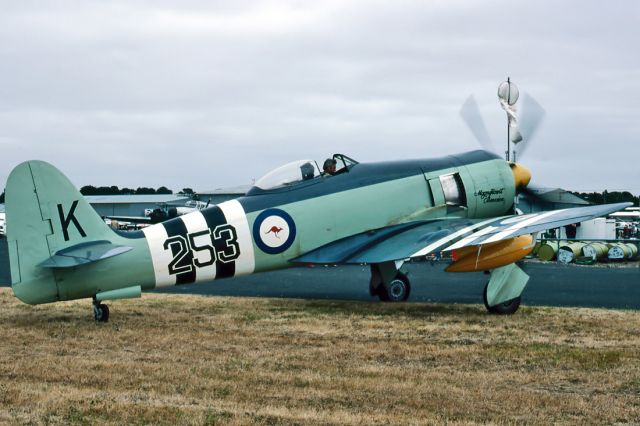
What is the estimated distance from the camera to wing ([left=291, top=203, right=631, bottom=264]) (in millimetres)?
11258

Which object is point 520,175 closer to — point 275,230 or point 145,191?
point 275,230

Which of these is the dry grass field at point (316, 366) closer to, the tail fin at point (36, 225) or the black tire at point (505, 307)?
the black tire at point (505, 307)

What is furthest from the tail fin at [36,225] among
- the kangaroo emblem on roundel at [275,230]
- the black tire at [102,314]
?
the kangaroo emblem on roundel at [275,230]

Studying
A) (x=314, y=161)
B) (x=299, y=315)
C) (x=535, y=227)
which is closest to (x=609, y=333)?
(x=535, y=227)

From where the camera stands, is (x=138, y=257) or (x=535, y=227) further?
(x=535, y=227)

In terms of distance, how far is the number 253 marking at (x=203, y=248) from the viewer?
10.6 metres

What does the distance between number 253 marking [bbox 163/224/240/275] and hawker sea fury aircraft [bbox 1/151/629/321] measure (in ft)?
0.05

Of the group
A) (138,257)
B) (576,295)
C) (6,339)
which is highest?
(138,257)

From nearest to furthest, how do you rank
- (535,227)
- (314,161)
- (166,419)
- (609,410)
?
(166,419) < (609,410) < (535,227) < (314,161)

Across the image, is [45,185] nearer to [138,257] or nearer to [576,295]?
[138,257]

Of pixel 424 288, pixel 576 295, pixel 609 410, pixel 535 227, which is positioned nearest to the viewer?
pixel 609 410

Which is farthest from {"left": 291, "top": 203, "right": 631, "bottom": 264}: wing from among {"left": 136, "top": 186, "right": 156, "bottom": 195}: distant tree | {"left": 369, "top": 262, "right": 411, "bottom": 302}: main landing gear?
{"left": 136, "top": 186, "right": 156, "bottom": 195}: distant tree

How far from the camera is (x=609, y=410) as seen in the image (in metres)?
5.64

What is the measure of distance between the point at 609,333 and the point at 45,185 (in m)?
7.16
